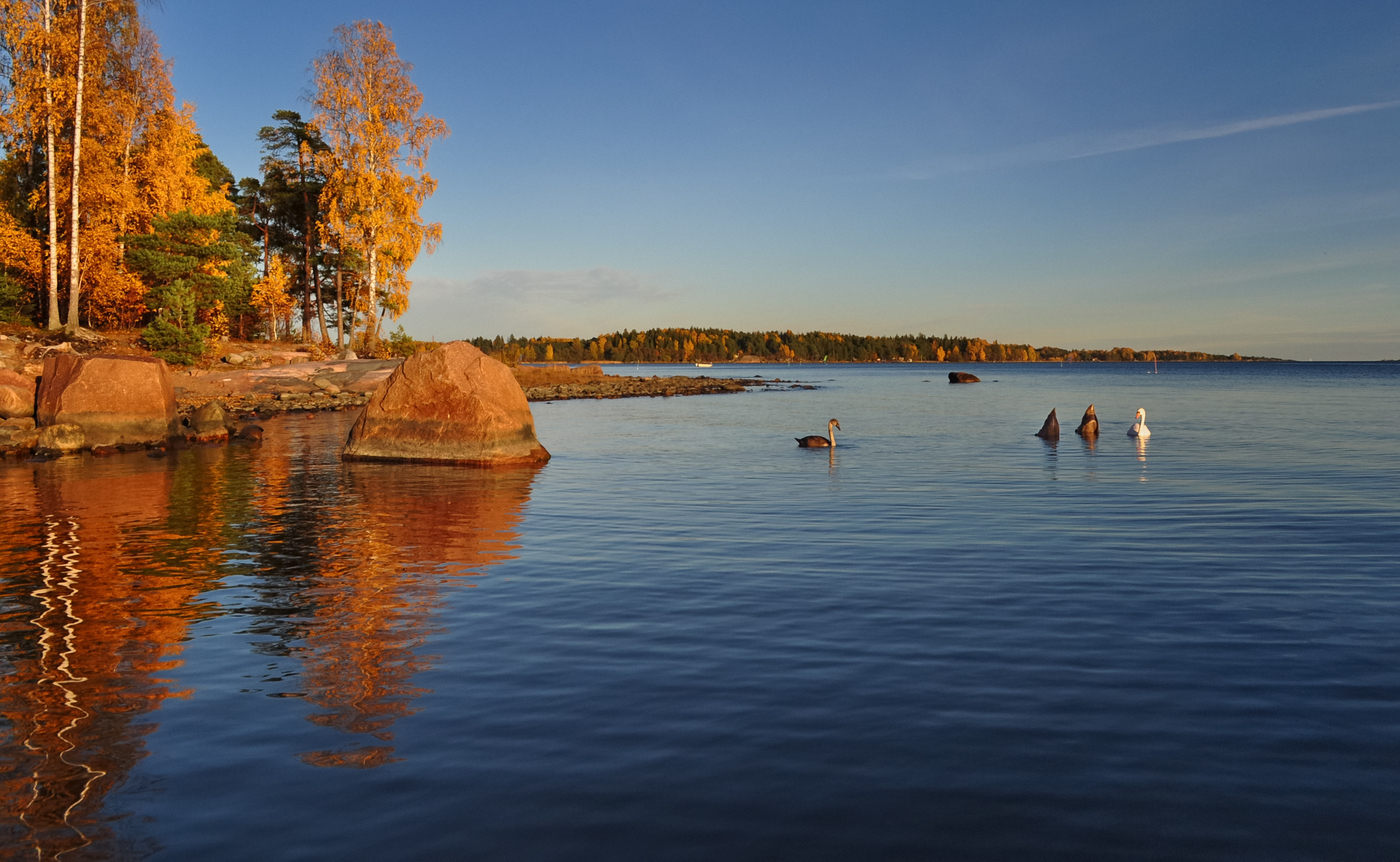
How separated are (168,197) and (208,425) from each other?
1982 centimetres

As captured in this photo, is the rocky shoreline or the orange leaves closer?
the rocky shoreline

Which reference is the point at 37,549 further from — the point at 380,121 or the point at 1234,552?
the point at 380,121

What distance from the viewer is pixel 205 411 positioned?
90.4 feet

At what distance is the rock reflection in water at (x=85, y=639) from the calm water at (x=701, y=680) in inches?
1.6

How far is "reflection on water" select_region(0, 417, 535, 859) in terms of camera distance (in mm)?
5461


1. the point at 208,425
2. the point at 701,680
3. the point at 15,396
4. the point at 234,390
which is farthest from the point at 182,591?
the point at 234,390

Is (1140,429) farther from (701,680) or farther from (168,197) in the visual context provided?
(168,197)

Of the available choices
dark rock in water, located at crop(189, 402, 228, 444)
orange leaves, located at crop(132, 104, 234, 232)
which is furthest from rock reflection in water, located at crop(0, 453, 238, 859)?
orange leaves, located at crop(132, 104, 234, 232)

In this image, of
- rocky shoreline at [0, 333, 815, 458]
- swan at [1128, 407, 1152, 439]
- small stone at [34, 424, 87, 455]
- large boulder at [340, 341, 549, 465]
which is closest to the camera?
large boulder at [340, 341, 549, 465]

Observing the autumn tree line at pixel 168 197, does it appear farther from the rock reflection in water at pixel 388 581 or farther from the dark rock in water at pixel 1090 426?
the dark rock in water at pixel 1090 426

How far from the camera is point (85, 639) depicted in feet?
26.2

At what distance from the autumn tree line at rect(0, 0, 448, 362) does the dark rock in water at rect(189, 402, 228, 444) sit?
11.5 m

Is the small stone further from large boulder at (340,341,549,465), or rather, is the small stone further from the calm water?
the calm water

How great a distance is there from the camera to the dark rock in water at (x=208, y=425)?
26672 millimetres
